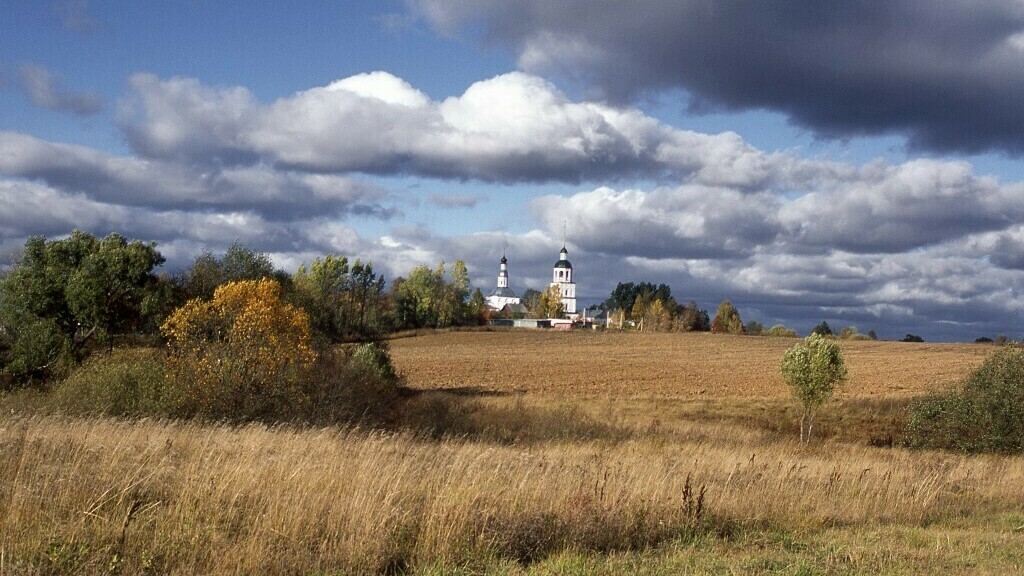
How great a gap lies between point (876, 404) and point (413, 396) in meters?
27.6

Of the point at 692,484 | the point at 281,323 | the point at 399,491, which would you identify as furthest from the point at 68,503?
the point at 281,323

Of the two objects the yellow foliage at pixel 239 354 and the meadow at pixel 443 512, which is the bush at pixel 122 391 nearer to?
the yellow foliage at pixel 239 354

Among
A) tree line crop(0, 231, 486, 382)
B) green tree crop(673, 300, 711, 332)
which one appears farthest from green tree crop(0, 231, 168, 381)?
green tree crop(673, 300, 711, 332)

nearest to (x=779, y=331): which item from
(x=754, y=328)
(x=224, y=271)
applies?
(x=754, y=328)

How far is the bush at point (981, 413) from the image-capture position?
31.8 m

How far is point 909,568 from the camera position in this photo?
27.6ft

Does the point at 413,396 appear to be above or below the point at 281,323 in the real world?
below

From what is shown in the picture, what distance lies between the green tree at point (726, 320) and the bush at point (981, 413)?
505 feet

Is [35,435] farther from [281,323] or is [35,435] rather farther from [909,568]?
[281,323]

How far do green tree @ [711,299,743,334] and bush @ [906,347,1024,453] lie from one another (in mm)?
153805

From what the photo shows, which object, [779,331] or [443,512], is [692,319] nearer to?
[779,331]

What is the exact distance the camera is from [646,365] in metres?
79.2

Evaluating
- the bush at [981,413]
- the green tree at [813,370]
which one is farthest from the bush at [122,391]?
the bush at [981,413]

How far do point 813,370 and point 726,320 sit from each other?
158591 millimetres
